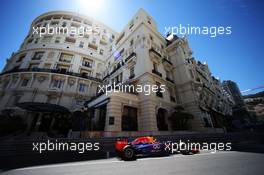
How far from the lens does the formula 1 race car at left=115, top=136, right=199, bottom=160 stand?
20.7 ft

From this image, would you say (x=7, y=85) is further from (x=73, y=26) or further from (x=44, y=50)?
(x=73, y=26)

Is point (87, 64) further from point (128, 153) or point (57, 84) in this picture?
point (128, 153)

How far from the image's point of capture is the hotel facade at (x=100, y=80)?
1520cm

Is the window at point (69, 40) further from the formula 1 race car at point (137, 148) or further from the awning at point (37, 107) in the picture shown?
the formula 1 race car at point (137, 148)

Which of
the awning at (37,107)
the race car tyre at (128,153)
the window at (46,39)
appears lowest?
the race car tyre at (128,153)

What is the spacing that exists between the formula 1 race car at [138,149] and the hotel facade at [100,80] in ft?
18.2

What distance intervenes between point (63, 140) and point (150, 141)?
6.30m

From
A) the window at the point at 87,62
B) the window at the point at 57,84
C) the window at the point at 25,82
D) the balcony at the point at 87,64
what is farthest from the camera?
the window at the point at 87,62

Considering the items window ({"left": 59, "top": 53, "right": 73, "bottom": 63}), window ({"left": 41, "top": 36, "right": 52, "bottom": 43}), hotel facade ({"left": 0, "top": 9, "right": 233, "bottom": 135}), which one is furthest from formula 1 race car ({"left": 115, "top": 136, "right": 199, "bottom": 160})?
window ({"left": 41, "top": 36, "right": 52, "bottom": 43})

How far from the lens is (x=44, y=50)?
2717 centimetres

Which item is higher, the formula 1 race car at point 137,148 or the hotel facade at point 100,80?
the hotel facade at point 100,80

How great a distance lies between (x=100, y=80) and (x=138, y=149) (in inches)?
905

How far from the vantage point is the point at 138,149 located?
6.76 metres

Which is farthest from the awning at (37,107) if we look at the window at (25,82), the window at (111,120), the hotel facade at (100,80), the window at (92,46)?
the window at (92,46)
